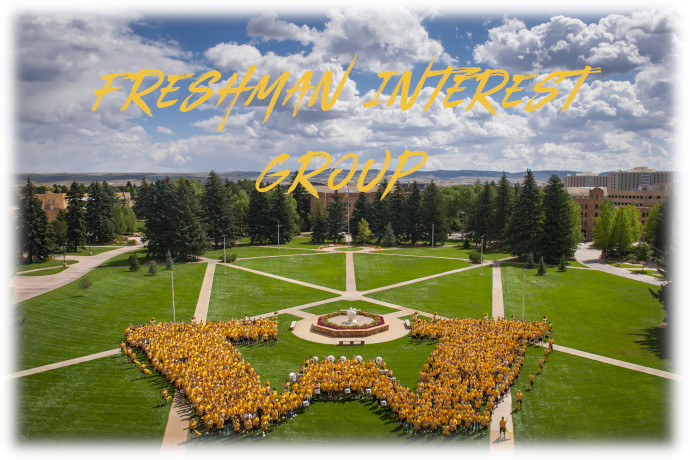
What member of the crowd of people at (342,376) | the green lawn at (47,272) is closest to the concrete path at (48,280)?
the green lawn at (47,272)

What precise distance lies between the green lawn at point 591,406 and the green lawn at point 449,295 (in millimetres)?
9196

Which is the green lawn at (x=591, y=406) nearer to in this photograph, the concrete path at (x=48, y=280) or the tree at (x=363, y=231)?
the concrete path at (x=48, y=280)

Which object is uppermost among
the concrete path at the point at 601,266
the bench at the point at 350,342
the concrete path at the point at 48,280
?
the concrete path at the point at 48,280

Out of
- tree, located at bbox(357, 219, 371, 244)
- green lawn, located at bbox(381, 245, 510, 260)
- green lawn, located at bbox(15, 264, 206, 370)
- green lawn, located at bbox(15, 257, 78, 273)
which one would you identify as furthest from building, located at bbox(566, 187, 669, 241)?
green lawn, located at bbox(15, 257, 78, 273)

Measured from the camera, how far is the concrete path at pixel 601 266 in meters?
38.3

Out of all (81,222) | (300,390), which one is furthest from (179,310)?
(81,222)

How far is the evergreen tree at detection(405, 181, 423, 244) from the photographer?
64125 mm

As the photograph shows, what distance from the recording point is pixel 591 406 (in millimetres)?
17703

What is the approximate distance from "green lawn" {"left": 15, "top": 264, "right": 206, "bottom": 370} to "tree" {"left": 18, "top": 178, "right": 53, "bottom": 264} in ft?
32.5

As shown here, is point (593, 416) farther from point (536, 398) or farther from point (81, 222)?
point (81, 222)

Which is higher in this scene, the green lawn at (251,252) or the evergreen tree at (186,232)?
the evergreen tree at (186,232)

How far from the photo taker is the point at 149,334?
23953 millimetres

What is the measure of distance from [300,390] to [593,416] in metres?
10.7

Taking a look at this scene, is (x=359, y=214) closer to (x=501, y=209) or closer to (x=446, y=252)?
(x=446, y=252)
